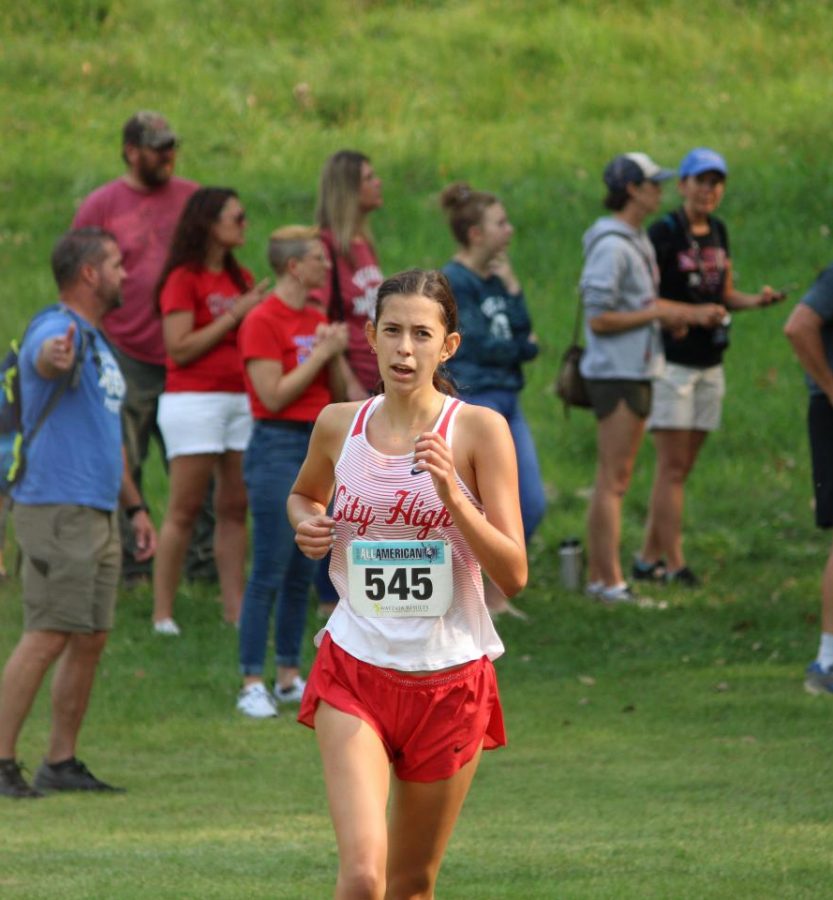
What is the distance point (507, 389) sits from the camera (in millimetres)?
9984

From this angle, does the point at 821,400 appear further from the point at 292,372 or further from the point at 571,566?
the point at 571,566

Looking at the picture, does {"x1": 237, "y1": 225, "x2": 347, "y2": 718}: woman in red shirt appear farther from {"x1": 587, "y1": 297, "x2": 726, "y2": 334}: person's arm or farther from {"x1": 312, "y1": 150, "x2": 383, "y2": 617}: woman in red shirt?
{"x1": 587, "y1": 297, "x2": 726, "y2": 334}: person's arm

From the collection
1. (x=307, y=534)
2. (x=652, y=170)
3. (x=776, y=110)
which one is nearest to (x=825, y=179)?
(x=776, y=110)

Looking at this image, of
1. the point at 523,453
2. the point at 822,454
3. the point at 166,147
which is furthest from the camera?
the point at 166,147

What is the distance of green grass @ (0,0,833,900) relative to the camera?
6.45m

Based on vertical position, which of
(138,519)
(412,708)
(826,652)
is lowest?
(826,652)

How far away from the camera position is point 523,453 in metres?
9.95

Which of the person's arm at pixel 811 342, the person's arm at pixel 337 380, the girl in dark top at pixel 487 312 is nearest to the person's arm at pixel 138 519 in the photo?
the person's arm at pixel 337 380

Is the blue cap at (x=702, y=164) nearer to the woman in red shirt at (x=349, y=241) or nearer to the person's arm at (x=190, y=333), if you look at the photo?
the woman in red shirt at (x=349, y=241)

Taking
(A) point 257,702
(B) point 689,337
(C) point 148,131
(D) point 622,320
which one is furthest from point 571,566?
(C) point 148,131

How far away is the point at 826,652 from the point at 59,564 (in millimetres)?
3555

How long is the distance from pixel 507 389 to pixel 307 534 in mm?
5358

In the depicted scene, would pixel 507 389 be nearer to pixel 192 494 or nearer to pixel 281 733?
pixel 192 494

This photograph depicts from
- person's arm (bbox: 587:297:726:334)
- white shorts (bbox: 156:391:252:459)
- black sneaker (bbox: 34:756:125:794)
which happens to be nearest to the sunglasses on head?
white shorts (bbox: 156:391:252:459)
